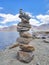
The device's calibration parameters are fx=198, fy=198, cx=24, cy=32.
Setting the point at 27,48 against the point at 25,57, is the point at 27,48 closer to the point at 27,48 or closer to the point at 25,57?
→ the point at 27,48

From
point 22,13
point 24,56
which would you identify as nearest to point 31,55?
point 24,56

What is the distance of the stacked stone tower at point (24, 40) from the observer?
16.6m

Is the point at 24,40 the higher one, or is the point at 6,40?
the point at 24,40

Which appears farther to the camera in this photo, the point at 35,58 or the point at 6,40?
the point at 6,40

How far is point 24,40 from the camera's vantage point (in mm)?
20156

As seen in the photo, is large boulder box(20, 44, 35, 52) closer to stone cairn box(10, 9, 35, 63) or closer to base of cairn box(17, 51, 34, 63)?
stone cairn box(10, 9, 35, 63)

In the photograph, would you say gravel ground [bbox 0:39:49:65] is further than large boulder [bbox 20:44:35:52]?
No

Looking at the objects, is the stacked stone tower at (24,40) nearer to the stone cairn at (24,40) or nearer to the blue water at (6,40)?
the stone cairn at (24,40)

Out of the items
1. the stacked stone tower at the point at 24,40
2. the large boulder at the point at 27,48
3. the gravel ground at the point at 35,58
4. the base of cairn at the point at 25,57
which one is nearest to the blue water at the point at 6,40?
the stacked stone tower at the point at 24,40

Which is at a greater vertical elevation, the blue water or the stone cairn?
the stone cairn

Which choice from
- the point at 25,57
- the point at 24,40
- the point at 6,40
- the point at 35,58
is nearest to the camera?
the point at 25,57

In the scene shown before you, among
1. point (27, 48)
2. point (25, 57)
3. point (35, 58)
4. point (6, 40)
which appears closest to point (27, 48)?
point (27, 48)

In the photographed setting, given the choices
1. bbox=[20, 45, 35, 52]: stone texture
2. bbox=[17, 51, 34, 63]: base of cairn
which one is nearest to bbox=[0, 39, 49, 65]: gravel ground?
bbox=[17, 51, 34, 63]: base of cairn

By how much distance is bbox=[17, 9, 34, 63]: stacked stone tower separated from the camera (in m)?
16.6
